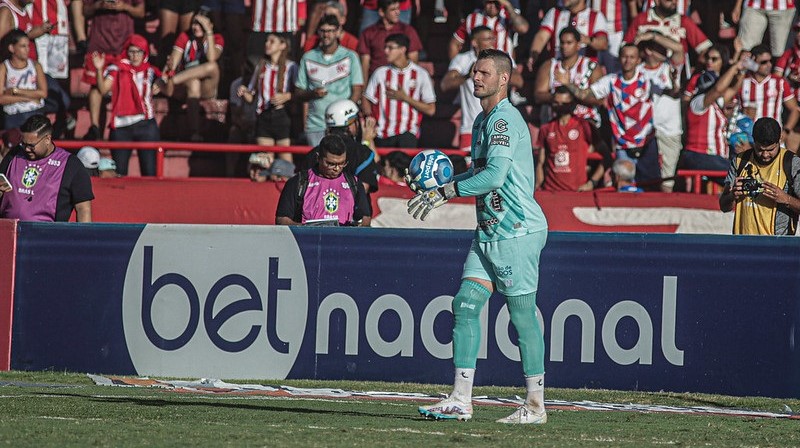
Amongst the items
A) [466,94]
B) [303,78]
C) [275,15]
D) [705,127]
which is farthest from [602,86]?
[275,15]

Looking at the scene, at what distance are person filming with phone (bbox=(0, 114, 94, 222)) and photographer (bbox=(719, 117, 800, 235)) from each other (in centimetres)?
540

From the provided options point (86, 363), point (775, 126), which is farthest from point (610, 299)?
point (86, 363)

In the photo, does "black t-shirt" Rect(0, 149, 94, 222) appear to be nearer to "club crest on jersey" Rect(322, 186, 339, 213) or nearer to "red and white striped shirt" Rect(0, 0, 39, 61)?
"club crest on jersey" Rect(322, 186, 339, 213)

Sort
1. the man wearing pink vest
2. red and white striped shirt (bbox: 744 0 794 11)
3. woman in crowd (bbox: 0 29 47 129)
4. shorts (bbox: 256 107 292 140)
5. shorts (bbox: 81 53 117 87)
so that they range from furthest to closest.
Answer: red and white striped shirt (bbox: 744 0 794 11), shorts (bbox: 81 53 117 87), shorts (bbox: 256 107 292 140), woman in crowd (bbox: 0 29 47 129), the man wearing pink vest

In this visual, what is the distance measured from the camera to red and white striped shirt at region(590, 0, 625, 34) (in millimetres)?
16062

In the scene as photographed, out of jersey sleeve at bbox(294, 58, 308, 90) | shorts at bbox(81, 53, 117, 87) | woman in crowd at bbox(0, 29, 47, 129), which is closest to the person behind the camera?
woman in crowd at bbox(0, 29, 47, 129)

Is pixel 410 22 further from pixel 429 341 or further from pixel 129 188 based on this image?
pixel 429 341

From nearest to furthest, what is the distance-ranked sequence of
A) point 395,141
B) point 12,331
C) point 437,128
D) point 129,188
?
point 12,331 → point 129,188 → point 395,141 → point 437,128

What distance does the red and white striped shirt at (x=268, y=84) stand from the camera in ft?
49.9

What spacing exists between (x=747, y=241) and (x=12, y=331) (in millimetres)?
5885

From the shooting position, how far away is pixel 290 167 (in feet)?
45.9

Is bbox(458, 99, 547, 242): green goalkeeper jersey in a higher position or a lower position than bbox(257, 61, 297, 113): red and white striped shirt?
lower

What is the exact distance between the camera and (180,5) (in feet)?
54.2

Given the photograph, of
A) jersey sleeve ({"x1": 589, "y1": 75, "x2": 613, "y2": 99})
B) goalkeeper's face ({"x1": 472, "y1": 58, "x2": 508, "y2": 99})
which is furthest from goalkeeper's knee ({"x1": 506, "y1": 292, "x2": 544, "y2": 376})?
jersey sleeve ({"x1": 589, "y1": 75, "x2": 613, "y2": 99})
